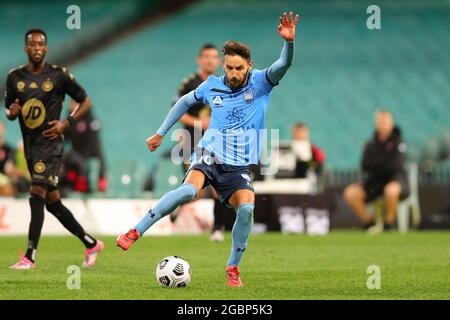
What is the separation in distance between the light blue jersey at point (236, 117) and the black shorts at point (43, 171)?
219 cm

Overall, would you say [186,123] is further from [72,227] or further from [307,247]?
[72,227]

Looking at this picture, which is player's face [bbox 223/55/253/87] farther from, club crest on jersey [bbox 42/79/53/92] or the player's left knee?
club crest on jersey [bbox 42/79/53/92]

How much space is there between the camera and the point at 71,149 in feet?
59.6

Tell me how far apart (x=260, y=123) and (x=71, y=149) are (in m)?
10.3

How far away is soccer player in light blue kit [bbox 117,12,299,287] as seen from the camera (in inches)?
318

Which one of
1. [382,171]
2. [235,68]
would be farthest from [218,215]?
[235,68]

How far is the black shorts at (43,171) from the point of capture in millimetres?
9773

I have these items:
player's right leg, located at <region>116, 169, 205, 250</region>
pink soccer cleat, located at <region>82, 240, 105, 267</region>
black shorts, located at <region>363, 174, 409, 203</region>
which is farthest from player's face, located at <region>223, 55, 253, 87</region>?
black shorts, located at <region>363, 174, 409, 203</region>

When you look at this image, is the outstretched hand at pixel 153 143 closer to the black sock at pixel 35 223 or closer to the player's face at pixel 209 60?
the black sock at pixel 35 223

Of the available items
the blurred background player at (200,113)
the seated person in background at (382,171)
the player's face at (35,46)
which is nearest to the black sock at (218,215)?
the blurred background player at (200,113)

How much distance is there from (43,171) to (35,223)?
516mm

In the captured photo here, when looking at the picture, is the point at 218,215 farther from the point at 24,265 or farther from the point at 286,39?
the point at 286,39

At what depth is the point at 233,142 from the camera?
825 cm
